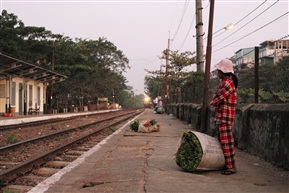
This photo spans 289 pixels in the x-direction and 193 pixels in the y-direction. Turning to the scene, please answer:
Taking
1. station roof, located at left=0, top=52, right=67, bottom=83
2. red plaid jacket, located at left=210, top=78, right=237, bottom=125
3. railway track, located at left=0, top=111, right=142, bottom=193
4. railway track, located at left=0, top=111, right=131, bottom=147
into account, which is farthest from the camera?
station roof, located at left=0, top=52, right=67, bottom=83

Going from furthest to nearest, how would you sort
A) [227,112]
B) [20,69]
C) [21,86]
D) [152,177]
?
Answer: 1. [21,86]
2. [20,69]
3. [227,112]
4. [152,177]

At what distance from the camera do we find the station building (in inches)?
880

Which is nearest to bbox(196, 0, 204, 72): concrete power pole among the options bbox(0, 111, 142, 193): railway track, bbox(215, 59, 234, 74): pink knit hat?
bbox(0, 111, 142, 193): railway track

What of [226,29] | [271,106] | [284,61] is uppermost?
[226,29]

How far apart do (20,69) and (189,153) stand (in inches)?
865

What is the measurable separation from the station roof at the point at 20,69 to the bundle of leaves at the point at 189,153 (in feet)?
50.1

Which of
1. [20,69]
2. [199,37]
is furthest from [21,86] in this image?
[199,37]

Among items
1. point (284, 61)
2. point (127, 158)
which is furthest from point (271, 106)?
point (127, 158)

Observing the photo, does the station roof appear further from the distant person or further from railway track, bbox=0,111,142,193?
the distant person

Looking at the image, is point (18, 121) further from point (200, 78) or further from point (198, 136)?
point (198, 136)

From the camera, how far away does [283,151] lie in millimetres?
5262

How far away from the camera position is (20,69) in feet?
81.2

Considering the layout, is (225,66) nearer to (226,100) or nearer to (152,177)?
(226,100)

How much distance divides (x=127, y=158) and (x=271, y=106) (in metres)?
2.78
